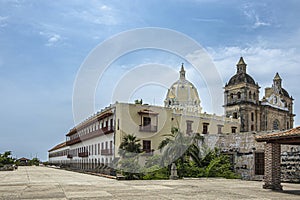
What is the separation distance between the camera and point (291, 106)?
72.8 metres

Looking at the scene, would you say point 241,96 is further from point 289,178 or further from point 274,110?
point 289,178

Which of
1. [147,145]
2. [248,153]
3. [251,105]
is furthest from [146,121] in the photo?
[251,105]

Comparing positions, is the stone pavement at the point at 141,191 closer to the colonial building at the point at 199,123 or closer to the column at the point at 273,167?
the column at the point at 273,167

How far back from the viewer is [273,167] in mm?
16125

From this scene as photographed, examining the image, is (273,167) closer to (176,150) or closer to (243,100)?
(176,150)

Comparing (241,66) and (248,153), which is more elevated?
(241,66)

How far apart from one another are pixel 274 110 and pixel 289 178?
1861 inches

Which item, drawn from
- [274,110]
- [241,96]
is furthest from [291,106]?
[241,96]

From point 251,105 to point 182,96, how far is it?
37.2 feet

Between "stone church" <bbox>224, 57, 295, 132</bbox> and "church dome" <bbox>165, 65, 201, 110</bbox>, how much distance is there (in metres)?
6.08

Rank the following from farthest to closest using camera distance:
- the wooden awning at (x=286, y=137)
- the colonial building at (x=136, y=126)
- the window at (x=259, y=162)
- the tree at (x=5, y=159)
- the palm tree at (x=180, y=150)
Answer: the tree at (x=5, y=159), the colonial building at (x=136, y=126), the palm tree at (x=180, y=150), the window at (x=259, y=162), the wooden awning at (x=286, y=137)

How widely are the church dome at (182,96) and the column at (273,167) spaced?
4153 centimetres

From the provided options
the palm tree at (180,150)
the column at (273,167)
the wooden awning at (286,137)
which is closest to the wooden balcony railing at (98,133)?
the palm tree at (180,150)

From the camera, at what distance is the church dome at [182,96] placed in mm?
59250
